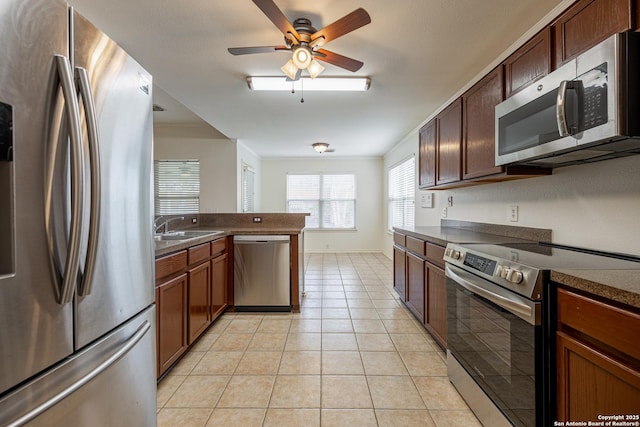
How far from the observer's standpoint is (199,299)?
248 cm

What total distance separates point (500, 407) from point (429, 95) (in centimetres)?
298

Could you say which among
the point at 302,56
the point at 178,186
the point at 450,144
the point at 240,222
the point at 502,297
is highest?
the point at 302,56

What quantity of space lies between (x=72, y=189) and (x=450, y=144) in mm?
2804

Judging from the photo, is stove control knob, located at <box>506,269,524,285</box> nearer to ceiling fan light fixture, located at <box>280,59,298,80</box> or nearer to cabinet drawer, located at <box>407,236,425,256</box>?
cabinet drawer, located at <box>407,236,425,256</box>

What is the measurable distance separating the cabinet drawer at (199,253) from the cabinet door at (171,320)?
17 centimetres

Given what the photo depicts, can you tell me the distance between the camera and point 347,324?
114 inches

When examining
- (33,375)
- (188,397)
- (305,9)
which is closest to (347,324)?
(188,397)

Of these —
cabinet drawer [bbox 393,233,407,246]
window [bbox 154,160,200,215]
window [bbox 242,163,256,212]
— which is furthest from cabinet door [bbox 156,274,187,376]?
window [bbox 242,163,256,212]

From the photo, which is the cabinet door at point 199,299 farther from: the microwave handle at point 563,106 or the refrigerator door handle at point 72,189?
the microwave handle at point 563,106

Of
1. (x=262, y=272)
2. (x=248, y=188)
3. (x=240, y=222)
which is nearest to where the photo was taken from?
(x=262, y=272)

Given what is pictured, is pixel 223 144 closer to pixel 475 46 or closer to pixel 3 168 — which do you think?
pixel 475 46

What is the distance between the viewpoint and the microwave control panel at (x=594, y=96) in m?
1.16

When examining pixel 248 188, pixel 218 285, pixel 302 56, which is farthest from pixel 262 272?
pixel 248 188

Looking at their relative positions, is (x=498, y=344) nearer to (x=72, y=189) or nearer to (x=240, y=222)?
(x=72, y=189)
